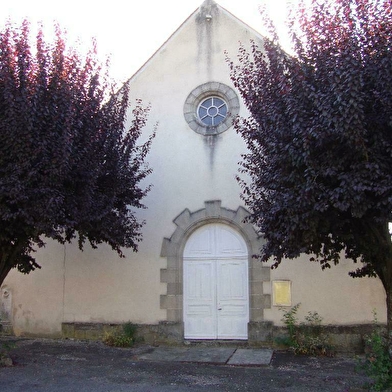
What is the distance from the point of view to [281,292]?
29.3ft

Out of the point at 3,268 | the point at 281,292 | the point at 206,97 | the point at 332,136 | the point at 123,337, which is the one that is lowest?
the point at 123,337

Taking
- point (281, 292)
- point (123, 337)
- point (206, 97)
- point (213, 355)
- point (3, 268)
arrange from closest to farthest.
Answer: point (3, 268) → point (213, 355) → point (281, 292) → point (123, 337) → point (206, 97)

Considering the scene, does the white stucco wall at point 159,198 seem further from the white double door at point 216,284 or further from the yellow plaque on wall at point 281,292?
the white double door at point 216,284

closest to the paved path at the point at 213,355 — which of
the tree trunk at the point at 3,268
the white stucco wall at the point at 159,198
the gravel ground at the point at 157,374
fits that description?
the gravel ground at the point at 157,374

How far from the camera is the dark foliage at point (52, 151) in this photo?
6.42 m

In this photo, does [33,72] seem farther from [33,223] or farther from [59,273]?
[59,273]

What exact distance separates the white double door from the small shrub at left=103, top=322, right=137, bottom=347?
1.04m

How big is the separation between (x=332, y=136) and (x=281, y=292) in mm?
4476

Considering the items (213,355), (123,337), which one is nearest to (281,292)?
(213,355)

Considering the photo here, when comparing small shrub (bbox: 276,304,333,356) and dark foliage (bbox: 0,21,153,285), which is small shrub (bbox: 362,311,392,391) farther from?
dark foliage (bbox: 0,21,153,285)

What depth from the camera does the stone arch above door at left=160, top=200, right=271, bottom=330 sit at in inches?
356

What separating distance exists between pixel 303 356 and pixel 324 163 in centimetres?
422

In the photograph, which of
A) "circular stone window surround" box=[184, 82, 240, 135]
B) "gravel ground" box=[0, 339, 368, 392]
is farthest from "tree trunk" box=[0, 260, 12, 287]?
"circular stone window surround" box=[184, 82, 240, 135]

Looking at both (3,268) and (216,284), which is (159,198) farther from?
(3,268)
